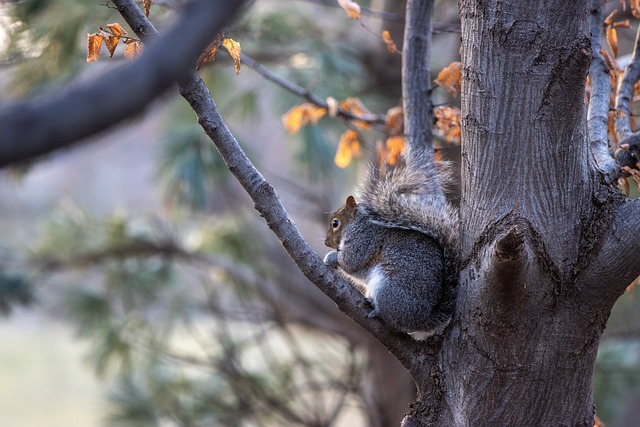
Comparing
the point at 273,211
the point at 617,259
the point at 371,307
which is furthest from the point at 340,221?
the point at 617,259

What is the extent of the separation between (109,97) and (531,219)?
677 millimetres

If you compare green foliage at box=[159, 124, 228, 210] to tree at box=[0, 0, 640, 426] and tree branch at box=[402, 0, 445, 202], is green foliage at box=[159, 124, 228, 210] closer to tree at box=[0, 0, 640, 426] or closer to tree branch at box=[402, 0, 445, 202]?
tree branch at box=[402, 0, 445, 202]

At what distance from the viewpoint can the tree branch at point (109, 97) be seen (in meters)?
0.39

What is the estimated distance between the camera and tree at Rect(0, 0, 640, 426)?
3.03 feet

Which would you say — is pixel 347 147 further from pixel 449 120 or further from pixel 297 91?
pixel 449 120

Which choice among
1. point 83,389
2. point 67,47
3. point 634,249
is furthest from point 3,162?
point 83,389

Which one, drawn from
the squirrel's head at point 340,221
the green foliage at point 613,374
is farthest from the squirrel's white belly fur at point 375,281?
the green foliage at point 613,374

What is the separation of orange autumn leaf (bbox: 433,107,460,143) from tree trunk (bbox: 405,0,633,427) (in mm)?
394

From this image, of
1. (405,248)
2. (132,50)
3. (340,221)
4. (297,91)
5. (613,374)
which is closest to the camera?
(132,50)

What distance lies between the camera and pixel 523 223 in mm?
941

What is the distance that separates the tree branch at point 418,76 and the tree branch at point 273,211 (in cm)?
44

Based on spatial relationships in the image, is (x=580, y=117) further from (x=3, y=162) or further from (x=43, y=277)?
(x=43, y=277)

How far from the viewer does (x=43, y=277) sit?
3.09 metres

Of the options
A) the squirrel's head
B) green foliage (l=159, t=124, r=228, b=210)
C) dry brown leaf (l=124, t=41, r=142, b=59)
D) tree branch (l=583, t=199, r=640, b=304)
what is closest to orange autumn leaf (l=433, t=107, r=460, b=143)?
the squirrel's head
